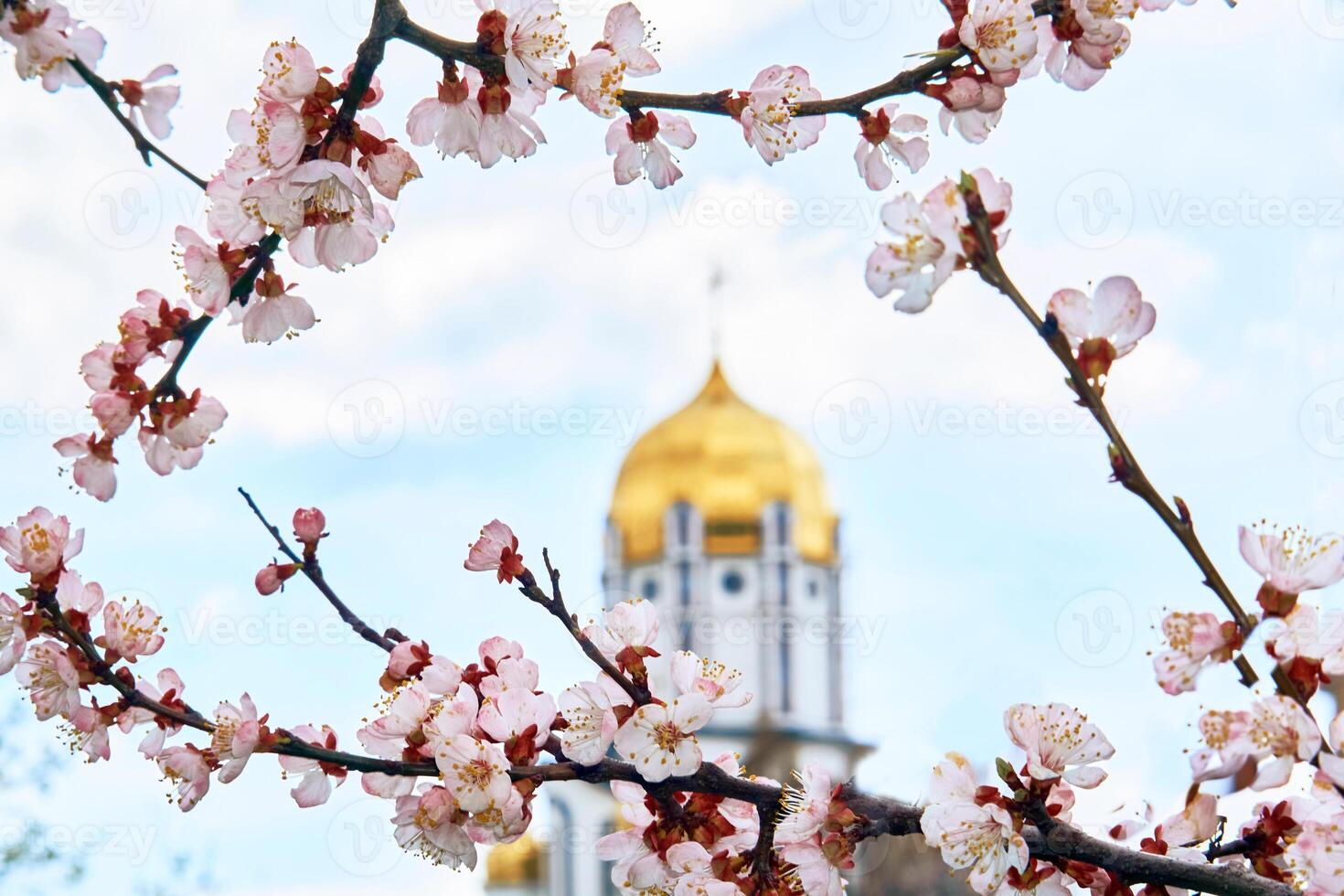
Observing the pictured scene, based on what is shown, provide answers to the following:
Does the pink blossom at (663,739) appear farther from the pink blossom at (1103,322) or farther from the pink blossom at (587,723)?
the pink blossom at (1103,322)

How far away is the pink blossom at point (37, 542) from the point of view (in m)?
1.67

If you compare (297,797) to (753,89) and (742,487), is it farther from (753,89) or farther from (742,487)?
(742,487)

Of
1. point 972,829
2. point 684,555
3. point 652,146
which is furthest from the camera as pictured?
point 684,555

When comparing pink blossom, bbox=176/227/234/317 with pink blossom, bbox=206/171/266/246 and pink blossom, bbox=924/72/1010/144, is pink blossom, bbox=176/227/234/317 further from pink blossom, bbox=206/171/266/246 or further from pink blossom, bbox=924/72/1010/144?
pink blossom, bbox=924/72/1010/144

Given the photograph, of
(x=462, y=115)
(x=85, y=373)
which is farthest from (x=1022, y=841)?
(x=85, y=373)

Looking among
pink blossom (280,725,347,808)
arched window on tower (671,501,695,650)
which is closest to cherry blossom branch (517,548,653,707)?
pink blossom (280,725,347,808)

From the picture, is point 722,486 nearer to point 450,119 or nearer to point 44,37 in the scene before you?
point 450,119

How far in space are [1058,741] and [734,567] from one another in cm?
2606

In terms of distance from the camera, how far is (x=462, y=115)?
1643 millimetres

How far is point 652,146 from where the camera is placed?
178 centimetres

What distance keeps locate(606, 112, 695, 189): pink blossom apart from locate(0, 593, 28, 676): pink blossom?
30.5 inches

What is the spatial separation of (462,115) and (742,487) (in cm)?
2581

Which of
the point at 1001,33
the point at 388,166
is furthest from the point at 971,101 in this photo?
the point at 388,166

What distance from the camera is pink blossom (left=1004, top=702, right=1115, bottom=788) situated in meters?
1.39
